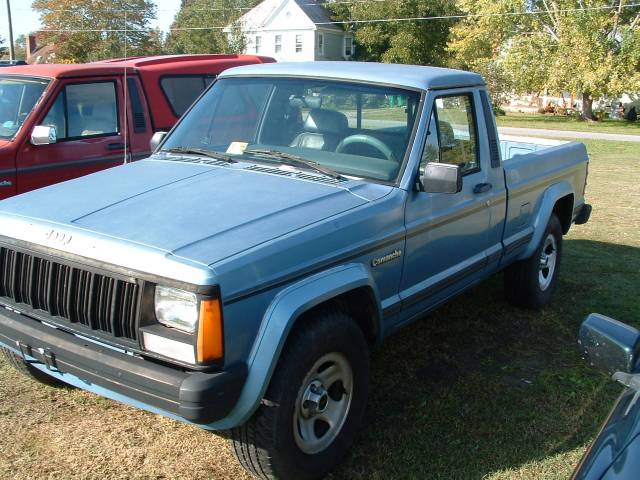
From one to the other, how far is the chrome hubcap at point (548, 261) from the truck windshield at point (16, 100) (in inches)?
194

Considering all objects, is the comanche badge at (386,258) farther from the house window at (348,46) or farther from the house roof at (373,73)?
the house window at (348,46)

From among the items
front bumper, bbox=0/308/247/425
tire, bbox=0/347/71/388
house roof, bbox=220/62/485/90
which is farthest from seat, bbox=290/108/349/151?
tire, bbox=0/347/71/388

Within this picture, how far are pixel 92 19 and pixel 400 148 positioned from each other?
157ft

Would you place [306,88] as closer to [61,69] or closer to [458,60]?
[61,69]

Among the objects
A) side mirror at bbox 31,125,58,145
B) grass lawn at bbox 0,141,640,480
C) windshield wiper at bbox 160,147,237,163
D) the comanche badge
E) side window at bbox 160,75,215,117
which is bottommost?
grass lawn at bbox 0,141,640,480

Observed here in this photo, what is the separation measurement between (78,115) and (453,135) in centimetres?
400

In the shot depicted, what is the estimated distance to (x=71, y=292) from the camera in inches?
116

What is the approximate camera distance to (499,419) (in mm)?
3908

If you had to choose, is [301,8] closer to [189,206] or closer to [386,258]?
[386,258]

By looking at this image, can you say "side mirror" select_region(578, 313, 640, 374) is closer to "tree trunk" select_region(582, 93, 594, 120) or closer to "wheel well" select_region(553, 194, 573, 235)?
"wheel well" select_region(553, 194, 573, 235)

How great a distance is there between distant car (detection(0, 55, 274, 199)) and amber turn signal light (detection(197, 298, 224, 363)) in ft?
11.7

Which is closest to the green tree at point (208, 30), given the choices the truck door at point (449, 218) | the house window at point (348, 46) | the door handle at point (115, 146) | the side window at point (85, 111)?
the house window at point (348, 46)

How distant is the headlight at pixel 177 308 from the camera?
8.79 feet

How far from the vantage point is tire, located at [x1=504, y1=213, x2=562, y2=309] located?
5.52m
